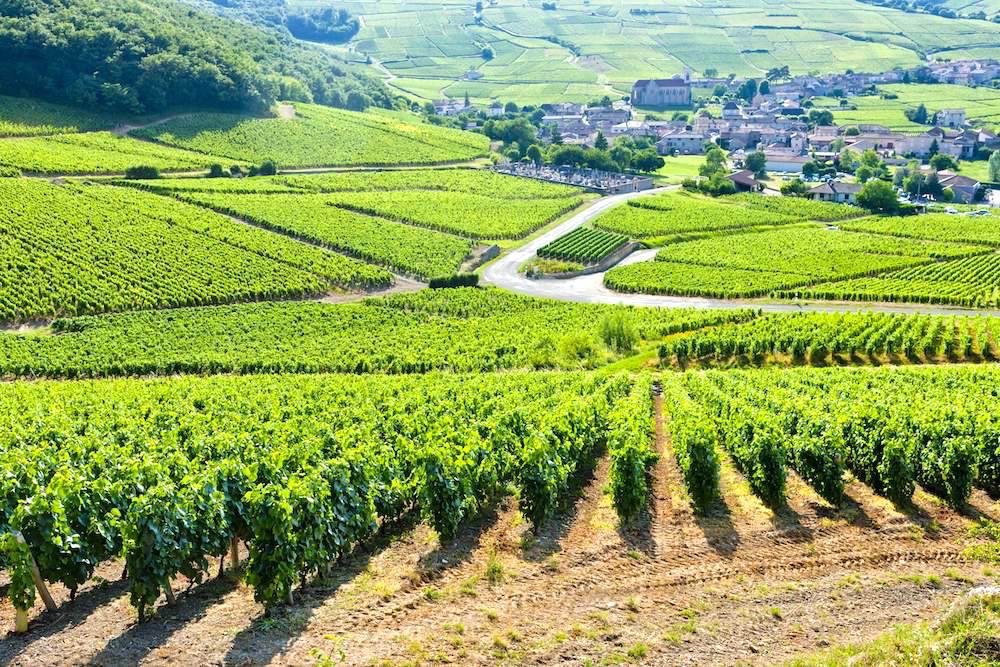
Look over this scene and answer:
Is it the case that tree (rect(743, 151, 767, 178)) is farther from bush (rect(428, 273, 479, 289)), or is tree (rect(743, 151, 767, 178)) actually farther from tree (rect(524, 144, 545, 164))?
bush (rect(428, 273, 479, 289))

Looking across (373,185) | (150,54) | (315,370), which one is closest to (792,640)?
(315,370)

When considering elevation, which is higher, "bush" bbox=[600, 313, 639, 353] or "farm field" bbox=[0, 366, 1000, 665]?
"farm field" bbox=[0, 366, 1000, 665]

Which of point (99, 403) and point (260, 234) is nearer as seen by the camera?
point (99, 403)

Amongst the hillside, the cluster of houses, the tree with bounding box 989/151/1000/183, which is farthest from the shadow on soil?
the tree with bounding box 989/151/1000/183

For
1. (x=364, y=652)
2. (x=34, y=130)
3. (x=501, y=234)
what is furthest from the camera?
(x=34, y=130)

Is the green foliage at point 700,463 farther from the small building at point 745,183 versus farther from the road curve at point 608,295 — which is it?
the small building at point 745,183

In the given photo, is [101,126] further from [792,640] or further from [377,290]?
[792,640]
